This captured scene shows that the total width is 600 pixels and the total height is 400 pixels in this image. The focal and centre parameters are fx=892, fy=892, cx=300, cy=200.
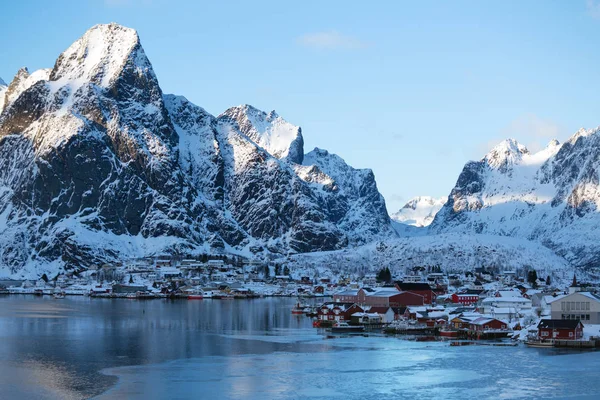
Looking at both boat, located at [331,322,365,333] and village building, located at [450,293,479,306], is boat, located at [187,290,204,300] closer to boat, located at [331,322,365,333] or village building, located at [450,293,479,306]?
village building, located at [450,293,479,306]

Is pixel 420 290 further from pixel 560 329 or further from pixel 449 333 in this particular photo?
pixel 560 329

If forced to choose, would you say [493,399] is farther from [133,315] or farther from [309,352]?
[133,315]

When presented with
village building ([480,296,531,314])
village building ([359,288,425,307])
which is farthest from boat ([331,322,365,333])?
village building ([359,288,425,307])

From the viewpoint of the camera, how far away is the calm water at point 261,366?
54.1 m

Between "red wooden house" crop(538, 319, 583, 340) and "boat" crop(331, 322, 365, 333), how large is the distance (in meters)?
22.6

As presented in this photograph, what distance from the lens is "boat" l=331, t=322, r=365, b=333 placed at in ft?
312

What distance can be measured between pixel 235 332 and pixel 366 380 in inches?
1362

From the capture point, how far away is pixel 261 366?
64.0 metres

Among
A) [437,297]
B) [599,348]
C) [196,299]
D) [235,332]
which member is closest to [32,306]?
[196,299]

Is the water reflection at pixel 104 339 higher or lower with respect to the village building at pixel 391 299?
lower

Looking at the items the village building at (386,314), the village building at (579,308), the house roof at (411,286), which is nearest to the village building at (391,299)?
the house roof at (411,286)

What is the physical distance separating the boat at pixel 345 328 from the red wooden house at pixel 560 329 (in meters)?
22.6

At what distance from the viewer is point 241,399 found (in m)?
51.4

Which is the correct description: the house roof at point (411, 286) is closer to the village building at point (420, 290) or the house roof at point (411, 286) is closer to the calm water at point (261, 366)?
the village building at point (420, 290)
